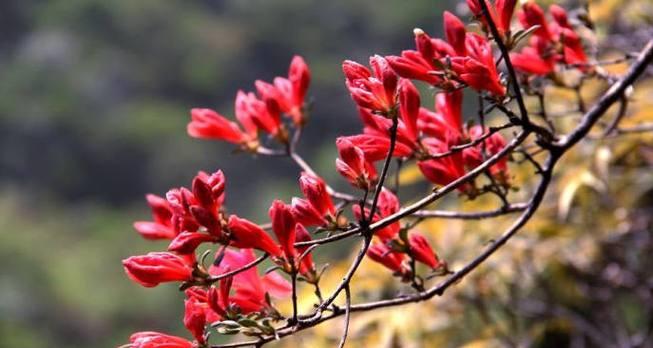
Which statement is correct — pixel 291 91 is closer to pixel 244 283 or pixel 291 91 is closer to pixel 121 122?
pixel 244 283

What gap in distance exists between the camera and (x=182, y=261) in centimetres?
57

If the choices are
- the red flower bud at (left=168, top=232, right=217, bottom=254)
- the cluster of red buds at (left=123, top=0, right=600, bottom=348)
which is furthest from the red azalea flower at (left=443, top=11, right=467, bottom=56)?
the red flower bud at (left=168, top=232, right=217, bottom=254)

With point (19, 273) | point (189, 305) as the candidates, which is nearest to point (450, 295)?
point (189, 305)

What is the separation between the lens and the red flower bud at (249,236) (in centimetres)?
57

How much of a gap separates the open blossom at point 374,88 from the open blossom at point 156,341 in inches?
7.3

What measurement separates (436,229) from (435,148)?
22.3 inches

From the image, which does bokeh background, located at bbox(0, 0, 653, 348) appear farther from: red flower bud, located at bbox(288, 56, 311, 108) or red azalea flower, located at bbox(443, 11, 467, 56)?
red azalea flower, located at bbox(443, 11, 467, 56)

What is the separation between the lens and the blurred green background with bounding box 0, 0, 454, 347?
445 inches

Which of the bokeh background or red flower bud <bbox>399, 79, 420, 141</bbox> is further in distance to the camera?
the bokeh background

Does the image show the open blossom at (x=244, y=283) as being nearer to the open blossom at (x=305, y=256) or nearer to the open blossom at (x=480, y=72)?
the open blossom at (x=305, y=256)

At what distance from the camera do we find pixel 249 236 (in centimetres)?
58

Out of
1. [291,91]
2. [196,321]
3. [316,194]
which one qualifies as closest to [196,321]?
[196,321]

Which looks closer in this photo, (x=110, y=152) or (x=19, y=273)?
(x=19, y=273)

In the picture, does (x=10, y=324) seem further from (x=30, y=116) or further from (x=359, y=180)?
(x=359, y=180)
